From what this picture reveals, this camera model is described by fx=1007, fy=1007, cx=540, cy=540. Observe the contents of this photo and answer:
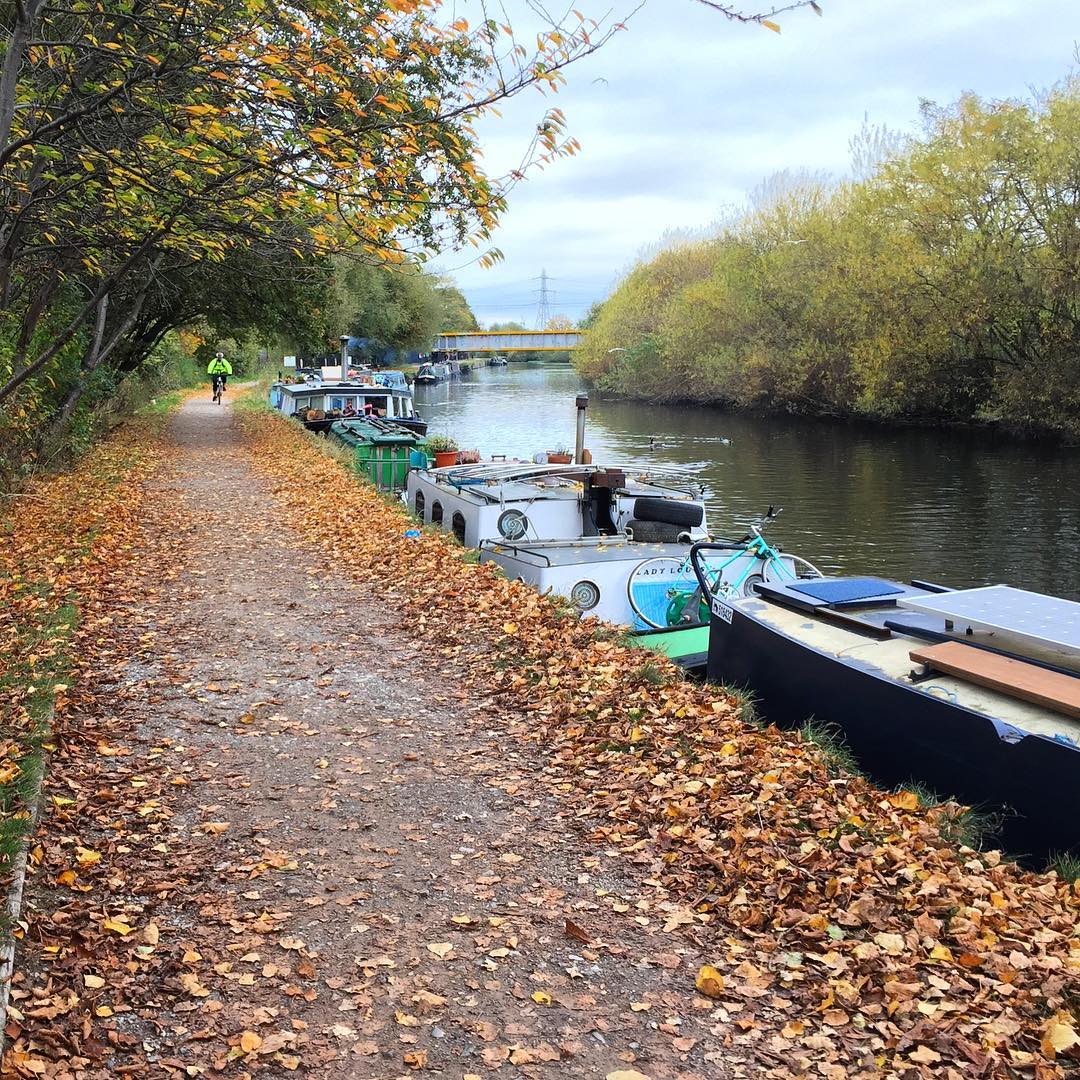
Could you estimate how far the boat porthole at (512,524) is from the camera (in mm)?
14164

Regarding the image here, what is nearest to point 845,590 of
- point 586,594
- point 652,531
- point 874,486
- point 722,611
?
point 722,611

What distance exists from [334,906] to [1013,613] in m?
5.50

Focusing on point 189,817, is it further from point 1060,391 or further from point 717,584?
point 1060,391

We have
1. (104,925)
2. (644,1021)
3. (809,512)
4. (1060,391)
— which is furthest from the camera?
(1060,391)

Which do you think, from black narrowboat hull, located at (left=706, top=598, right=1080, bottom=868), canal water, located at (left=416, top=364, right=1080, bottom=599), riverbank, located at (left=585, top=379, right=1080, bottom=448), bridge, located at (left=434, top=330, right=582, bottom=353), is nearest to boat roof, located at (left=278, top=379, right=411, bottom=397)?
canal water, located at (left=416, top=364, right=1080, bottom=599)

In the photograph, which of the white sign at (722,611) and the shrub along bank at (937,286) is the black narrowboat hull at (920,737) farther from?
the shrub along bank at (937,286)

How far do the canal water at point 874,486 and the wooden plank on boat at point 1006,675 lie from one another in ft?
26.0

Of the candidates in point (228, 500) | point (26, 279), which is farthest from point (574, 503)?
point (26, 279)

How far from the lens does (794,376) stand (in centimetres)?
5203

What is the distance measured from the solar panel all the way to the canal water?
23.9 feet

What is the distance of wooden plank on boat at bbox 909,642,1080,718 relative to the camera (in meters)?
6.52

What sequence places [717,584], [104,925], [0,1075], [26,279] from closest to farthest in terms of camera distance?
[0,1075] < [104,925] < [717,584] < [26,279]

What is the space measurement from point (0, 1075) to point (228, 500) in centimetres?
1450

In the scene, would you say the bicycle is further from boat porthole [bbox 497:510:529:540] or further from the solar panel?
the solar panel
